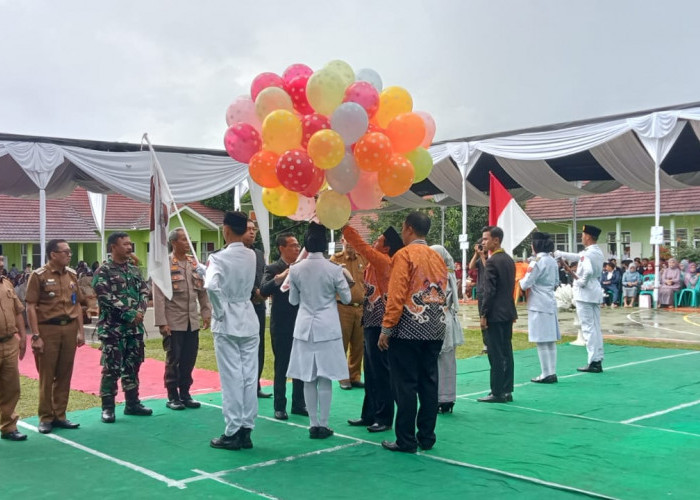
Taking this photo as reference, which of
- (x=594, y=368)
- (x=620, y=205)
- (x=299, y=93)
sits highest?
(x=620, y=205)

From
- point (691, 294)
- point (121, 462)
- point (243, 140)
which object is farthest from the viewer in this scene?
point (691, 294)

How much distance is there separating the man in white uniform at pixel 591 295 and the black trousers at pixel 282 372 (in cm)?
417

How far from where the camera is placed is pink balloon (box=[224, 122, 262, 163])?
6.00 metres

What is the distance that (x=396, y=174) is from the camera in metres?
5.83

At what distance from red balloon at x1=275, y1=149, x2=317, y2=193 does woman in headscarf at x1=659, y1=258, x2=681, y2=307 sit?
645 inches

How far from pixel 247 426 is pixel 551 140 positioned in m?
10.7

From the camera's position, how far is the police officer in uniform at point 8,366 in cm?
552

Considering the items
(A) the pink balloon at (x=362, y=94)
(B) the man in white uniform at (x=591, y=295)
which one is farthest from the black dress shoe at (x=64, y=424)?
(B) the man in white uniform at (x=591, y=295)

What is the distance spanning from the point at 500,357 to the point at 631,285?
1457 centimetres

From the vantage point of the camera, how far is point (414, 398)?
16.8 ft

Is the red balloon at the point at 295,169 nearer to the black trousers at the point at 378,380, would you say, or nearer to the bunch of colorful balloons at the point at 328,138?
the bunch of colorful balloons at the point at 328,138

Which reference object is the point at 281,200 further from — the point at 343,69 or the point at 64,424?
the point at 64,424

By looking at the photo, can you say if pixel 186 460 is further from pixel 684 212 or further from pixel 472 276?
pixel 684 212

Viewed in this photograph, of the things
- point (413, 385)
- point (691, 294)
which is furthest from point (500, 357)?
point (691, 294)
